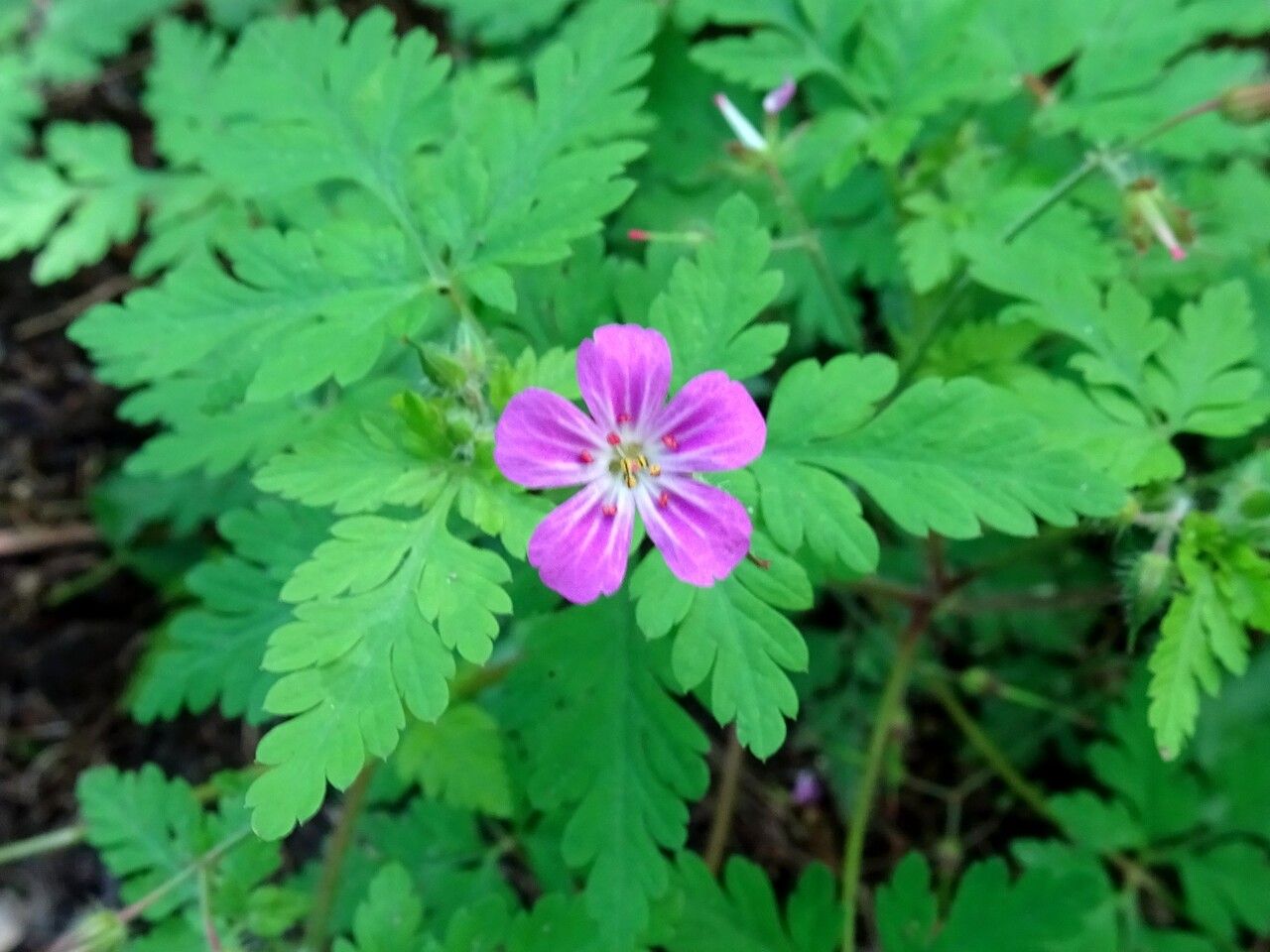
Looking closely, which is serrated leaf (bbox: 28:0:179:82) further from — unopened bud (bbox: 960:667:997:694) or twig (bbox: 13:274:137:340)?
unopened bud (bbox: 960:667:997:694)

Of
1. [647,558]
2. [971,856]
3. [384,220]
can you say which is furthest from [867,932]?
[384,220]

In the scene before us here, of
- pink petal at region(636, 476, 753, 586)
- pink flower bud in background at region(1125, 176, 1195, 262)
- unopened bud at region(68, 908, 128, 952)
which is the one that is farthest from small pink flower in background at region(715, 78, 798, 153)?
unopened bud at region(68, 908, 128, 952)

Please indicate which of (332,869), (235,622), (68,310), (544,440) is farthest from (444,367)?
(68,310)

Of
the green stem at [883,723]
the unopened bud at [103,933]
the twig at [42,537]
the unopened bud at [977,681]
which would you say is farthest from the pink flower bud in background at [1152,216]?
the twig at [42,537]

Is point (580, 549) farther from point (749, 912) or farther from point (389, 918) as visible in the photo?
point (749, 912)

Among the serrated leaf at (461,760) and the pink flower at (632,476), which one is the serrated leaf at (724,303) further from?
the serrated leaf at (461,760)

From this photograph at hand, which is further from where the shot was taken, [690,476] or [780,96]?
[780,96]
